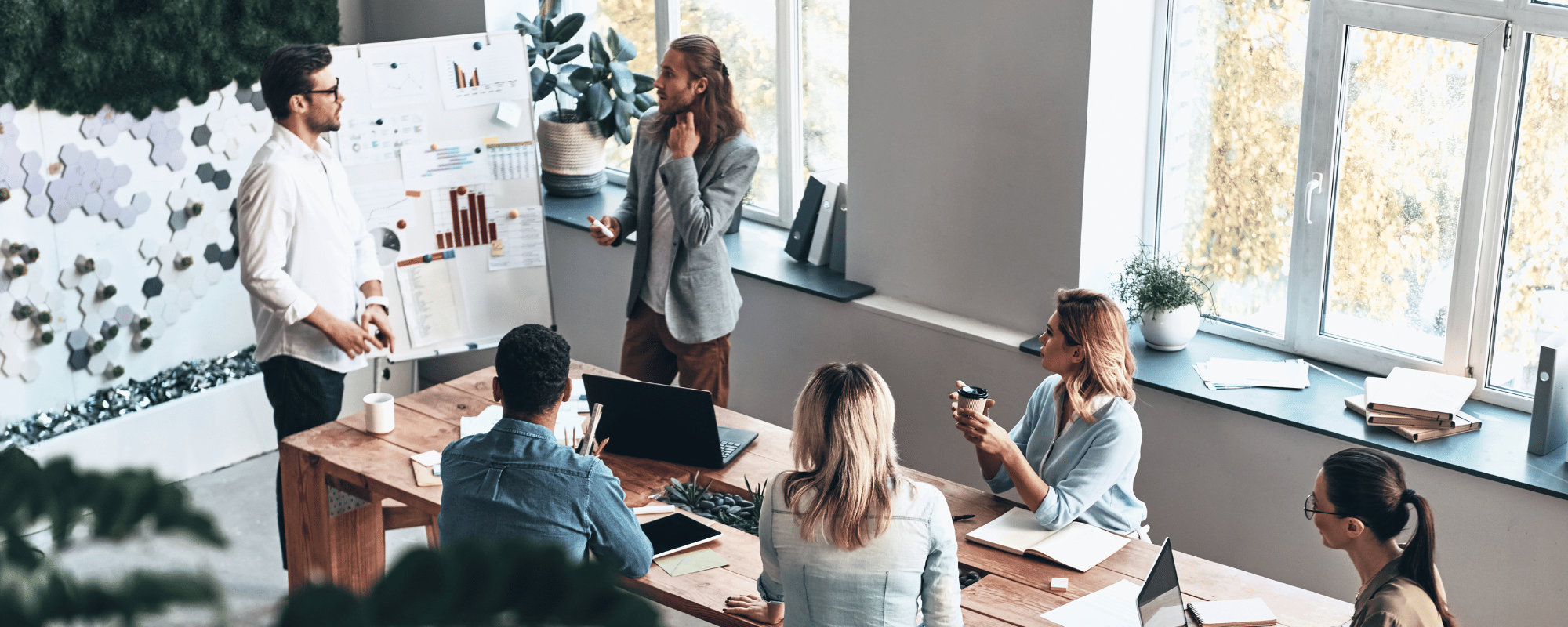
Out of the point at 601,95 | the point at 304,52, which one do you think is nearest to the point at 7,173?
the point at 304,52

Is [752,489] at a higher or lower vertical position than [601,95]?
lower

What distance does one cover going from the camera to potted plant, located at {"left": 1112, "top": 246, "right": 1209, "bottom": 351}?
11.6ft

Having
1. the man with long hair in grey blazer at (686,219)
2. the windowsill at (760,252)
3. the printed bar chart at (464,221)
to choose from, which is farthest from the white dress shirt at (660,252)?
the printed bar chart at (464,221)

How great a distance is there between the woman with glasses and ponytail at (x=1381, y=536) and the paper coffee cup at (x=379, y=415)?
2075 mm

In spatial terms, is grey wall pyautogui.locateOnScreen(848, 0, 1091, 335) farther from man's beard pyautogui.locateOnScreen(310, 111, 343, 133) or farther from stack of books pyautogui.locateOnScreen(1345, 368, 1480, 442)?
man's beard pyautogui.locateOnScreen(310, 111, 343, 133)

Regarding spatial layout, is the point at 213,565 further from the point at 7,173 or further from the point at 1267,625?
the point at 7,173

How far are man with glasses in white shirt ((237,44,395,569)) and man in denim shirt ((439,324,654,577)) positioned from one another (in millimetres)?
1227

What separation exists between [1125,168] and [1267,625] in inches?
66.1

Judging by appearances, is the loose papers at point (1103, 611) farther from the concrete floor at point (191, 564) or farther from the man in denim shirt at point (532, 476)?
the concrete floor at point (191, 564)

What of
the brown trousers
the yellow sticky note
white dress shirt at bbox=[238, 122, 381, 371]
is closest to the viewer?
the yellow sticky note

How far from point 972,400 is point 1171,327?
123 cm

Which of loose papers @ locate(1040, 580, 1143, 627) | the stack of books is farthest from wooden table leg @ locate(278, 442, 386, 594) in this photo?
the stack of books

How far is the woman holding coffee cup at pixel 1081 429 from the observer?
2576mm

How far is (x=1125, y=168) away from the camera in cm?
361
